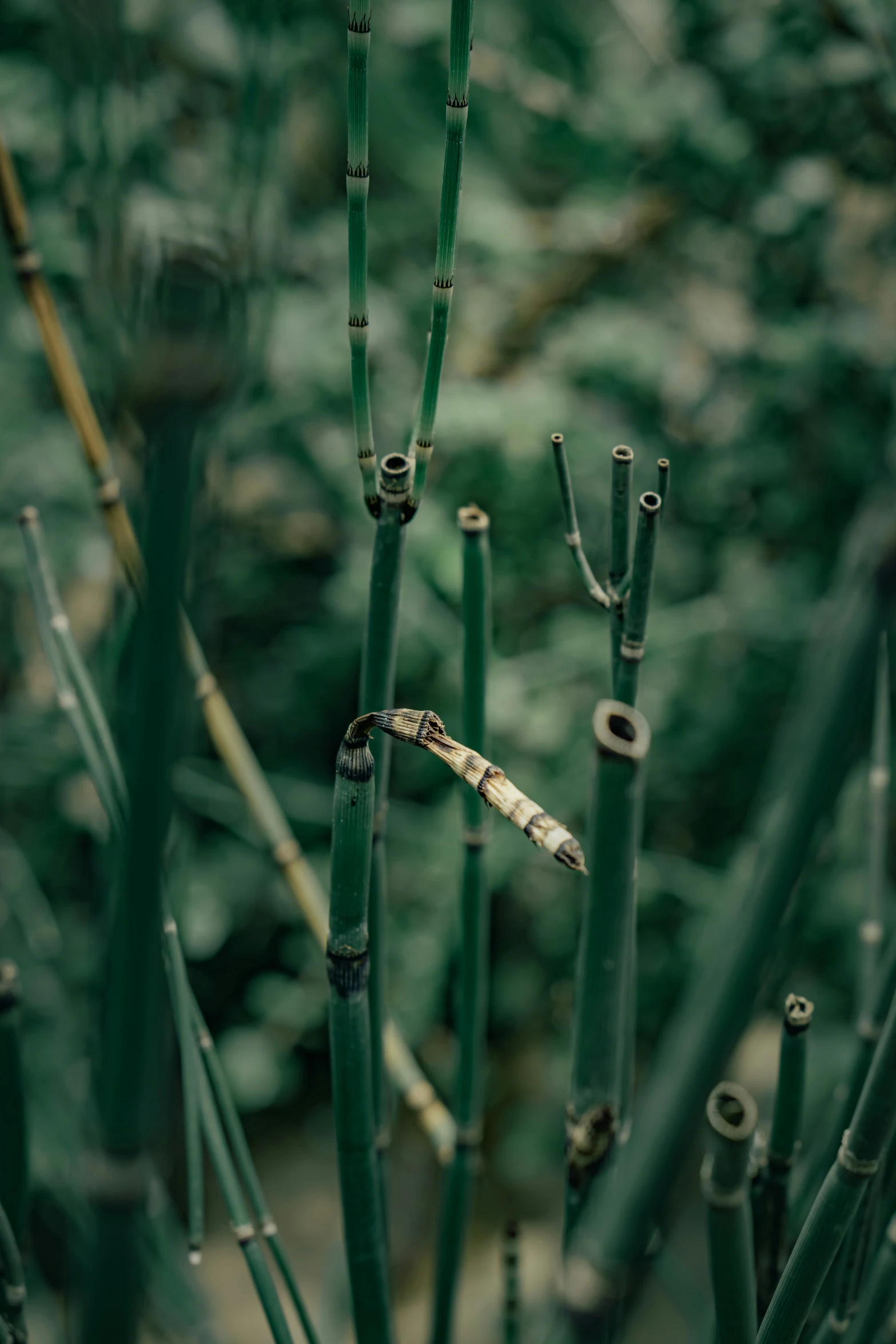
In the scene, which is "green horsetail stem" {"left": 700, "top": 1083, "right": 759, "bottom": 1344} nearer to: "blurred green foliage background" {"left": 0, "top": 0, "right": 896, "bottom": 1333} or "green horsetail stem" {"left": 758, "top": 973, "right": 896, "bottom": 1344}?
"green horsetail stem" {"left": 758, "top": 973, "right": 896, "bottom": 1344}

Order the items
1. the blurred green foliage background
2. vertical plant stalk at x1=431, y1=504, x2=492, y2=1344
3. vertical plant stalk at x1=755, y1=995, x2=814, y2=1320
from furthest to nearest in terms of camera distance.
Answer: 1. the blurred green foliage background
2. vertical plant stalk at x1=431, y1=504, x2=492, y2=1344
3. vertical plant stalk at x1=755, y1=995, x2=814, y2=1320

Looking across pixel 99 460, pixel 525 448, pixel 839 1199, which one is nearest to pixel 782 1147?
pixel 839 1199

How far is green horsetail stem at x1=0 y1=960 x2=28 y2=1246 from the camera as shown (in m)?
0.26

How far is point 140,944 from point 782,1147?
192mm

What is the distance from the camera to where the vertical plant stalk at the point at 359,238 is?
22 centimetres

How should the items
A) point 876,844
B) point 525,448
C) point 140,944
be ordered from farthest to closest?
point 525,448 < point 876,844 < point 140,944

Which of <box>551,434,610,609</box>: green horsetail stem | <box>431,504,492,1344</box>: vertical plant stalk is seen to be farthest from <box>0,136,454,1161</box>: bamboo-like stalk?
<box>551,434,610,609</box>: green horsetail stem

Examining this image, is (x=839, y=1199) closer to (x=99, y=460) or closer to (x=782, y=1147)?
(x=782, y=1147)

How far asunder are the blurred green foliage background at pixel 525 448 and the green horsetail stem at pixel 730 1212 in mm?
530

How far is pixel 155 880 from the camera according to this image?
6.5 inches

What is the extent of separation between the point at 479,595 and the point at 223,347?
0.15m

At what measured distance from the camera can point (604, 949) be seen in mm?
218

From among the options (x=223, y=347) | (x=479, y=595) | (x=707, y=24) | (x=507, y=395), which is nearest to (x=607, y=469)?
(x=507, y=395)

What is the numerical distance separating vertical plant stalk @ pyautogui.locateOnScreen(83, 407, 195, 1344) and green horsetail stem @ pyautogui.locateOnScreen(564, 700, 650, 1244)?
2.9 inches
